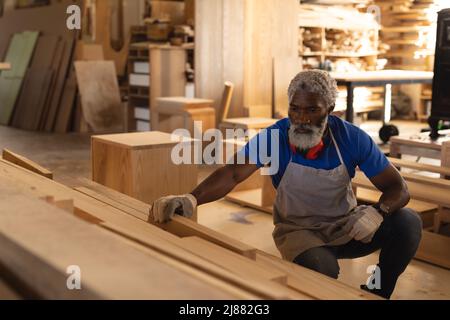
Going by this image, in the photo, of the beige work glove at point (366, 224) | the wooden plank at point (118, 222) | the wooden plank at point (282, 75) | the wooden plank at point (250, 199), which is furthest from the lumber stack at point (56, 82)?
the beige work glove at point (366, 224)

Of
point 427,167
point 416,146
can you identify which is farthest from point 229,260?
point 416,146

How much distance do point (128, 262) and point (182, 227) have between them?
38.5 inches

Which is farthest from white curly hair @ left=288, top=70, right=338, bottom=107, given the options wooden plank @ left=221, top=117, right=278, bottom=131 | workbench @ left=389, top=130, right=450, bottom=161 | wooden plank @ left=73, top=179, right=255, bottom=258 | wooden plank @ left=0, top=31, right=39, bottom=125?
→ wooden plank @ left=0, top=31, right=39, bottom=125

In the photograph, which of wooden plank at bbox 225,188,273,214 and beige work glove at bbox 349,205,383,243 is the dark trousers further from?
wooden plank at bbox 225,188,273,214

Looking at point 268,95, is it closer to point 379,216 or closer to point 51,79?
point 51,79

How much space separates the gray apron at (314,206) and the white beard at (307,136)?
0.36 ft

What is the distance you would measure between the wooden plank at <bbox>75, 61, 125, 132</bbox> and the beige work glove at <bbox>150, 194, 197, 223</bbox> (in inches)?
278

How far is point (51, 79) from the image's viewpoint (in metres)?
10.0

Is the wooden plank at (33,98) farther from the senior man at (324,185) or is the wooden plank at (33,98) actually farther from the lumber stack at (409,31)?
the senior man at (324,185)

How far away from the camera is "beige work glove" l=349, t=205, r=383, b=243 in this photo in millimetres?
2736

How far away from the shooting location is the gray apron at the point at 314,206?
9.49ft

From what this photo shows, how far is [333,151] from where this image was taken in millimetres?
2930
